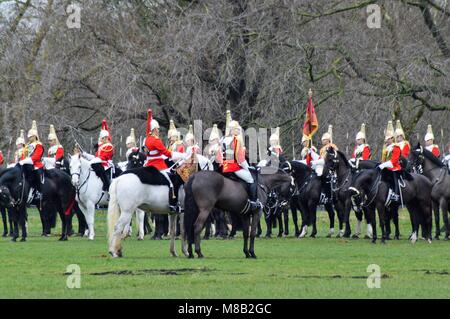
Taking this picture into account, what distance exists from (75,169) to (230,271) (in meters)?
9.68

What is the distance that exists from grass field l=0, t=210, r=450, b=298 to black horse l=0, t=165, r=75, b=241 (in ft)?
4.98

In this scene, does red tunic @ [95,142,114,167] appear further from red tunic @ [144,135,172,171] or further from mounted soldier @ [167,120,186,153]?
red tunic @ [144,135,172,171]

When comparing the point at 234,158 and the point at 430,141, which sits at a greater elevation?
the point at 430,141

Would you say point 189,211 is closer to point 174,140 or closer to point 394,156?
point 174,140

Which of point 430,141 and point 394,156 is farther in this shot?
point 430,141

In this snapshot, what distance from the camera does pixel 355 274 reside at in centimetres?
1720

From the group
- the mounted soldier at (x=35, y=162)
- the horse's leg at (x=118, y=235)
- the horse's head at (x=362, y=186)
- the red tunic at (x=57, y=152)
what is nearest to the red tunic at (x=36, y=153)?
the mounted soldier at (x=35, y=162)

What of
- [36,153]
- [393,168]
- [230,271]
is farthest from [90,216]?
[230,271]

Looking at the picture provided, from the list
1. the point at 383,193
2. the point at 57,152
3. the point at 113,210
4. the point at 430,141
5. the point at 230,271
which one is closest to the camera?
the point at 230,271

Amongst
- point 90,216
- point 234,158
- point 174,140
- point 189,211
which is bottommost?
point 189,211

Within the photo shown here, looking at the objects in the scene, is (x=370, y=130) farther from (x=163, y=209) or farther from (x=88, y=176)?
(x=163, y=209)

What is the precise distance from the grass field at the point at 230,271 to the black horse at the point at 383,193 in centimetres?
81

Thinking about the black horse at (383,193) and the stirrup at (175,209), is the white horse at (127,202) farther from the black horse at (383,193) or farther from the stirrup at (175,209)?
the black horse at (383,193)

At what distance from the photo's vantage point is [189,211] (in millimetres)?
20359
